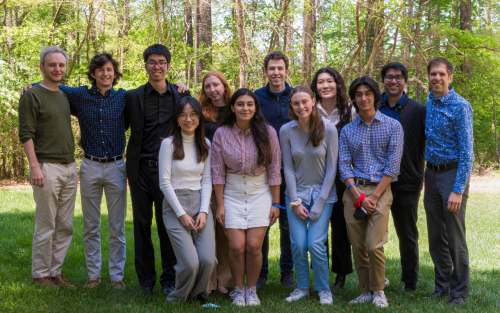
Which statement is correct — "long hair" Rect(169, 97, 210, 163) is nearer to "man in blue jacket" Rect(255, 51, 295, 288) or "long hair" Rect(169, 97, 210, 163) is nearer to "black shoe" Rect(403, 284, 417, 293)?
"man in blue jacket" Rect(255, 51, 295, 288)

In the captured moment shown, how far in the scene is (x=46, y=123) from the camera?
452 cm

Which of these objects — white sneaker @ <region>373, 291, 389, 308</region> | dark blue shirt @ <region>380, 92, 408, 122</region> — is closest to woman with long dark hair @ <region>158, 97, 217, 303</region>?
white sneaker @ <region>373, 291, 389, 308</region>

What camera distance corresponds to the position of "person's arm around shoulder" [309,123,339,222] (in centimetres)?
419

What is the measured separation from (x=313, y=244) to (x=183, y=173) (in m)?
1.48

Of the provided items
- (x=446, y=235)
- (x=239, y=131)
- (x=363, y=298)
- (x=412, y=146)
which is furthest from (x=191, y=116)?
(x=446, y=235)

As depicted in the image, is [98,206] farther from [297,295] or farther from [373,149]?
[373,149]

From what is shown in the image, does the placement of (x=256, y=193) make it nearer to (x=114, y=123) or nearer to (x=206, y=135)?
(x=206, y=135)

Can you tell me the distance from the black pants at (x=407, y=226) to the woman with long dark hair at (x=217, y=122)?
1897 mm

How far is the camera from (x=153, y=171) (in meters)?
4.54

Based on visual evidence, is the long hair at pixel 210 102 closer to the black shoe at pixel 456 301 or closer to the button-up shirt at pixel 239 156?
the button-up shirt at pixel 239 156

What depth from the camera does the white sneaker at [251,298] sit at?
4090 mm

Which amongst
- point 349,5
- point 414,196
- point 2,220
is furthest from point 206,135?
point 349,5

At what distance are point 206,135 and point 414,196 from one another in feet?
7.81

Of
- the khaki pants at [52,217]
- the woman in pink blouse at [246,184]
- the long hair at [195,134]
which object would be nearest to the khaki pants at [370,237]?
the woman in pink blouse at [246,184]
